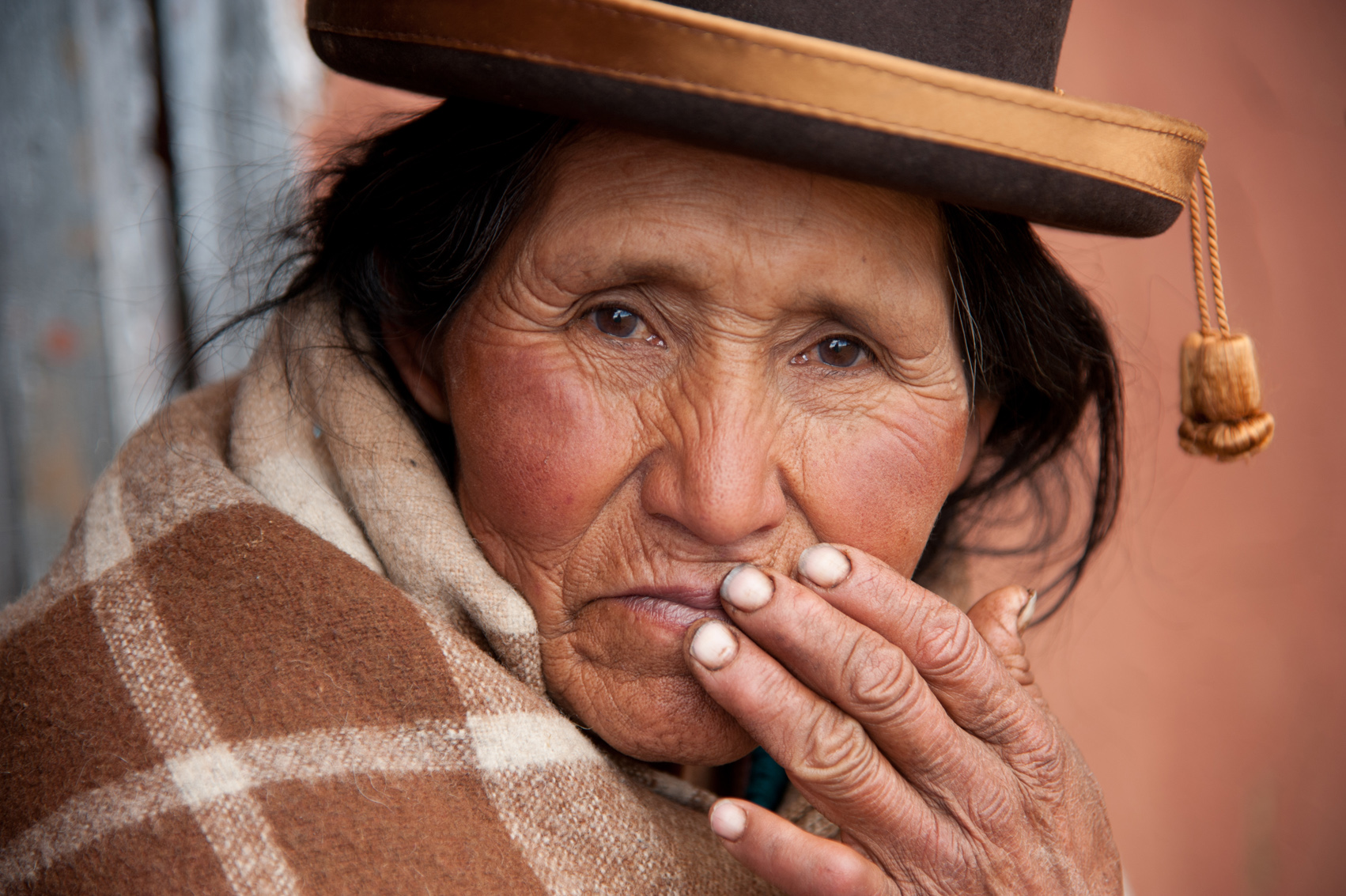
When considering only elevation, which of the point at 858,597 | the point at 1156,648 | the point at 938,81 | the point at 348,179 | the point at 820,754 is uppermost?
the point at 938,81

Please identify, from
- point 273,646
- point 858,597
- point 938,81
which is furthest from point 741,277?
point 273,646

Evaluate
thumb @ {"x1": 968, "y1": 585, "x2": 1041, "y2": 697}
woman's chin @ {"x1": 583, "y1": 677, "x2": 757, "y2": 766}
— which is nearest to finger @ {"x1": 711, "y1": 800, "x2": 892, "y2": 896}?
woman's chin @ {"x1": 583, "y1": 677, "x2": 757, "y2": 766}

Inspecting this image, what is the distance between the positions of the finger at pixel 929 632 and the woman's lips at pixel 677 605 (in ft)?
0.47

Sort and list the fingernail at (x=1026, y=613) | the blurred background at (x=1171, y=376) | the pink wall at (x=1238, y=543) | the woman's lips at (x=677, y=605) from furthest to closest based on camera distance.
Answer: the pink wall at (x=1238, y=543) → the blurred background at (x=1171, y=376) → the fingernail at (x=1026, y=613) → the woman's lips at (x=677, y=605)

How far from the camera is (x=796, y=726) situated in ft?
4.12

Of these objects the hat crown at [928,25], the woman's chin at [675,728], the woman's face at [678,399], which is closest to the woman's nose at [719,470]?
the woman's face at [678,399]

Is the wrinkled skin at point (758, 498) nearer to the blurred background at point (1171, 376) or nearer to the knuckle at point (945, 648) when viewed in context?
the knuckle at point (945, 648)

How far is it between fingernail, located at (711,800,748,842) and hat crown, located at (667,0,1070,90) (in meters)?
0.99

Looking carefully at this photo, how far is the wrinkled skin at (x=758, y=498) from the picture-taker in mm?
1267

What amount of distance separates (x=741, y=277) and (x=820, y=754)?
2.13ft

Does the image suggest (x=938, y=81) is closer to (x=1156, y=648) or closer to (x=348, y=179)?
(x=348, y=179)

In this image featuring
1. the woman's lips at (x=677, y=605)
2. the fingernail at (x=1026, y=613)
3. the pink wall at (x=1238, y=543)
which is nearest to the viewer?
the woman's lips at (x=677, y=605)

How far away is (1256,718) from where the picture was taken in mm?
3604

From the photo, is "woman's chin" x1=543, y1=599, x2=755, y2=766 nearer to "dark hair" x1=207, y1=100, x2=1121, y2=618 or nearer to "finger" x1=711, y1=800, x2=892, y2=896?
"finger" x1=711, y1=800, x2=892, y2=896
